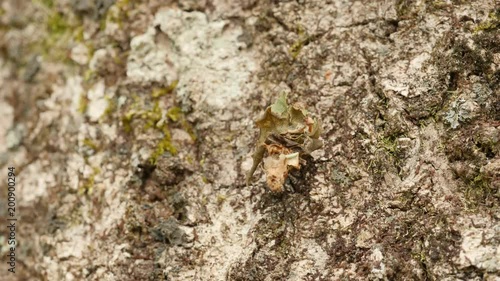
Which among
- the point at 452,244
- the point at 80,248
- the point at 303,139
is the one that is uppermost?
the point at 303,139

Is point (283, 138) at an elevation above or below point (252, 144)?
above

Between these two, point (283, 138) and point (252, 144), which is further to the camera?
point (252, 144)

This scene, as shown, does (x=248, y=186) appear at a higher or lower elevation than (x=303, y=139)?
lower

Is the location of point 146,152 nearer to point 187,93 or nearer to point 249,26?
point 187,93

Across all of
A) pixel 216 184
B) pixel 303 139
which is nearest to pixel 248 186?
pixel 216 184
